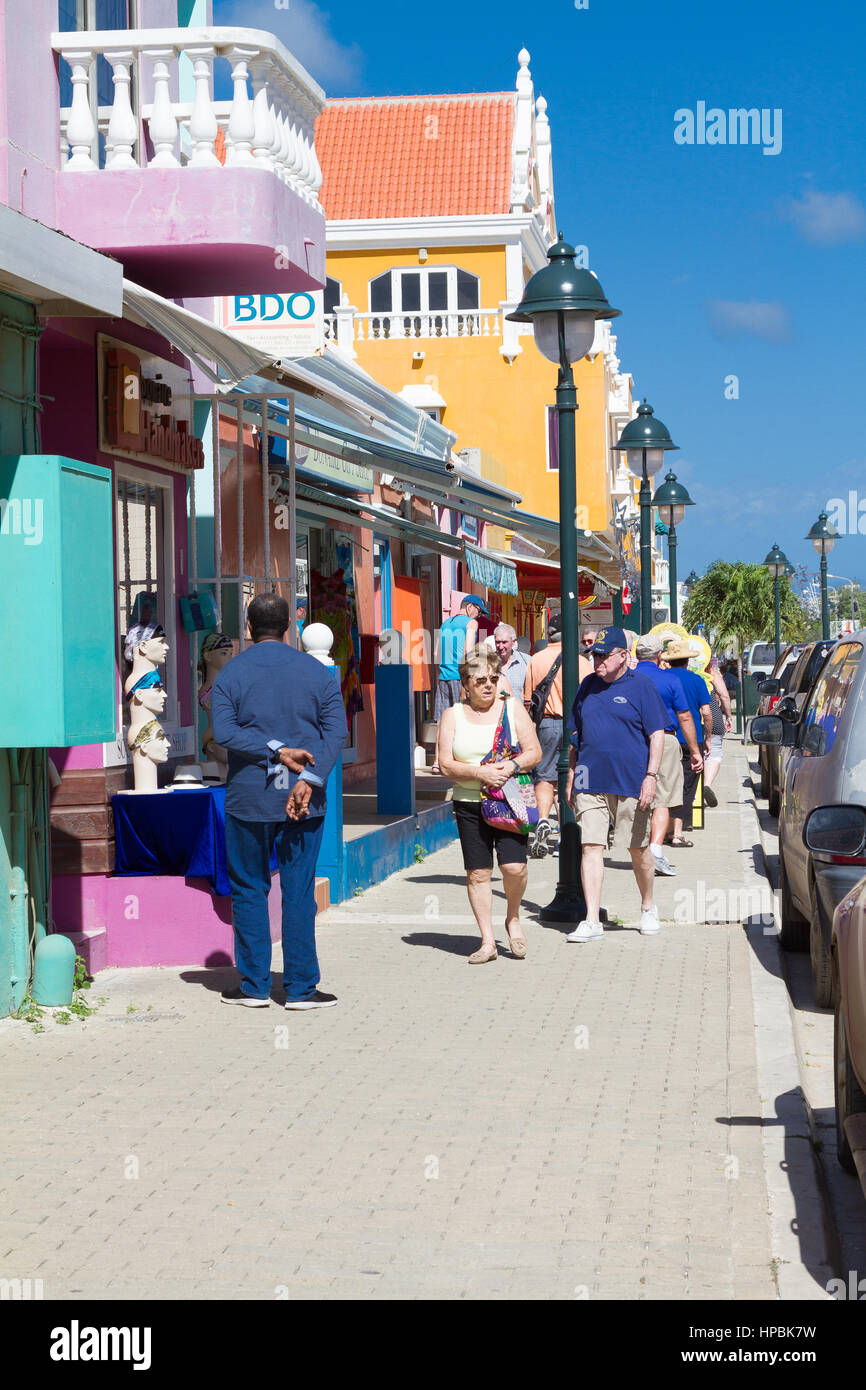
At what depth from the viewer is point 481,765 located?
9750mm

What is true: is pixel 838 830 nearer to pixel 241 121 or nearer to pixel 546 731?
pixel 241 121

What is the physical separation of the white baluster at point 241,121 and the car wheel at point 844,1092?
6384 mm

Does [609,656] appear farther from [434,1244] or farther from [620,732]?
[434,1244]

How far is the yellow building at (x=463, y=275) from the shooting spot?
116 feet

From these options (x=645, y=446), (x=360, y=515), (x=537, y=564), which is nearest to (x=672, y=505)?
(x=537, y=564)

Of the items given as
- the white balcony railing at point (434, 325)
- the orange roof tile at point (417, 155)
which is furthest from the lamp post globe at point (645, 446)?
the orange roof tile at point (417, 155)

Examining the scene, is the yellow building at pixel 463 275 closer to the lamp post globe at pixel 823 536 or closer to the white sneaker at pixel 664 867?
the lamp post globe at pixel 823 536

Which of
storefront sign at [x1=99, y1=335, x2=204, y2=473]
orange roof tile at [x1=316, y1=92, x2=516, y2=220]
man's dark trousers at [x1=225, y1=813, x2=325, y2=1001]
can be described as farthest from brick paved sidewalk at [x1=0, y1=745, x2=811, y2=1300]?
orange roof tile at [x1=316, y1=92, x2=516, y2=220]

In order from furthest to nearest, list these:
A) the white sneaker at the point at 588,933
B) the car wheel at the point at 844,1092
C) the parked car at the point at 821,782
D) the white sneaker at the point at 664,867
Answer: the white sneaker at the point at 664,867 → the white sneaker at the point at 588,933 → the parked car at the point at 821,782 → the car wheel at the point at 844,1092

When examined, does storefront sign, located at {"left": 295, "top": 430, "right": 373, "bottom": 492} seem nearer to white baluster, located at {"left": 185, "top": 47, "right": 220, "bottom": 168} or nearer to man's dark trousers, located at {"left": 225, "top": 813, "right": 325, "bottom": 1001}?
white baluster, located at {"left": 185, "top": 47, "right": 220, "bottom": 168}

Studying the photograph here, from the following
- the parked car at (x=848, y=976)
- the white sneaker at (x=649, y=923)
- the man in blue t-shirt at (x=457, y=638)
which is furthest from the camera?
the man in blue t-shirt at (x=457, y=638)

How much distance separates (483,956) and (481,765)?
Answer: 109 centimetres
